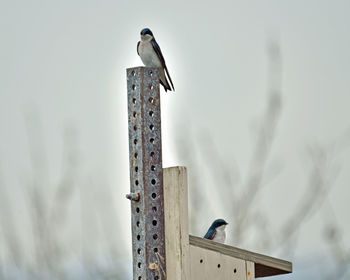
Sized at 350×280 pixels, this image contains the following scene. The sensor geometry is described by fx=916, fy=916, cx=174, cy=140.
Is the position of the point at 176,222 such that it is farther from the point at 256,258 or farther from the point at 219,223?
the point at 219,223

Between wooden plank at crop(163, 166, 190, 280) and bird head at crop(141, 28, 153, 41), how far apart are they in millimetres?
1557

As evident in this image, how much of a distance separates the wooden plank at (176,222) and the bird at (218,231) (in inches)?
68.4

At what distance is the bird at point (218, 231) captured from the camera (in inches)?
223

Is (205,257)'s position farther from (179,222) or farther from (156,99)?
(156,99)

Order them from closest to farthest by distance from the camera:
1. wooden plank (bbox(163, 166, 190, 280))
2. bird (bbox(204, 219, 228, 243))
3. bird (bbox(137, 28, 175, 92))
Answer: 1. wooden plank (bbox(163, 166, 190, 280))
2. bird (bbox(137, 28, 175, 92))
3. bird (bbox(204, 219, 228, 243))

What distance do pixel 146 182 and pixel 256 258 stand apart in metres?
0.76

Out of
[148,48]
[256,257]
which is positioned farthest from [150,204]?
[148,48]

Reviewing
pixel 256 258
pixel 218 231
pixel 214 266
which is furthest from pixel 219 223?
pixel 214 266

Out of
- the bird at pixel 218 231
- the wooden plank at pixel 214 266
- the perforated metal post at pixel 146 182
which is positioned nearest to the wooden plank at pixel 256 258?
the wooden plank at pixel 214 266

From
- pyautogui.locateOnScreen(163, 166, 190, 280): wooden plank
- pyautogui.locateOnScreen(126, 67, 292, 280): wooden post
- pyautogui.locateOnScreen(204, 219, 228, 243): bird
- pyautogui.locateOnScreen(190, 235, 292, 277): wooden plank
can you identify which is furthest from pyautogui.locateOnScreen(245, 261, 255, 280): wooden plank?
pyautogui.locateOnScreen(204, 219, 228, 243): bird

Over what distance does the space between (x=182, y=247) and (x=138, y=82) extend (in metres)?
0.74

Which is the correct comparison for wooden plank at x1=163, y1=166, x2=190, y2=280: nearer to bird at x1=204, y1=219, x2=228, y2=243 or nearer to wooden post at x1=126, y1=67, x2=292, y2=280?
wooden post at x1=126, y1=67, x2=292, y2=280

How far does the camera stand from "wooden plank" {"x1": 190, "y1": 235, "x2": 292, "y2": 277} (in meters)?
4.06

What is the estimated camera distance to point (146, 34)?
17.7 feet
